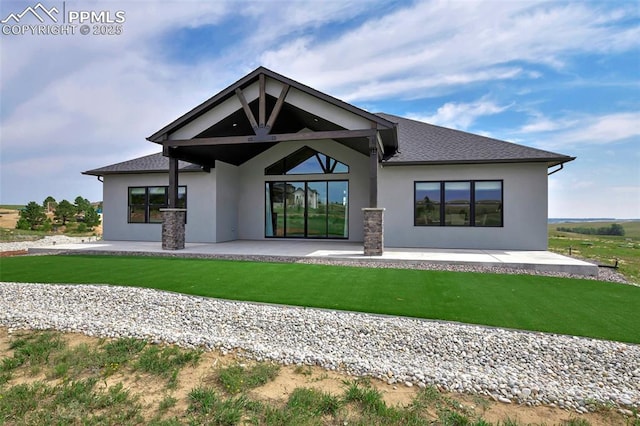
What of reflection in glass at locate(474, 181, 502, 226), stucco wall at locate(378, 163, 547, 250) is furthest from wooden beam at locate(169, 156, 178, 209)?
reflection in glass at locate(474, 181, 502, 226)

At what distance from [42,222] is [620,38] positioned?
30.8 m

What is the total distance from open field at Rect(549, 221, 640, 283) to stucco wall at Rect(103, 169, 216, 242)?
43.1 feet

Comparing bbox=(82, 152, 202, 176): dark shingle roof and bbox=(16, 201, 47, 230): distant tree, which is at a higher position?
bbox=(82, 152, 202, 176): dark shingle roof

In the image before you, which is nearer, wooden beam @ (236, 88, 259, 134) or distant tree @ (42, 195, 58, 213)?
wooden beam @ (236, 88, 259, 134)

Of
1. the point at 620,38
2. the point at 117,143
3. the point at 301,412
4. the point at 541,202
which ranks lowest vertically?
the point at 301,412

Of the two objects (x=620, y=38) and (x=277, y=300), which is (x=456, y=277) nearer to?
(x=277, y=300)

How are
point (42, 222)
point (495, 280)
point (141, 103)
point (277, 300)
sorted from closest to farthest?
point (277, 300) → point (495, 280) → point (141, 103) → point (42, 222)

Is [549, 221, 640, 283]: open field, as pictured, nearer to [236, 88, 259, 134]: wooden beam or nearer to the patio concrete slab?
the patio concrete slab

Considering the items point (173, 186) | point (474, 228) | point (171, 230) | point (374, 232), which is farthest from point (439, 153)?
point (171, 230)

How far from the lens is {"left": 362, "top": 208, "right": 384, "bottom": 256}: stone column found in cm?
917

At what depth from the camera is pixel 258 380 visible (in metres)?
2.91

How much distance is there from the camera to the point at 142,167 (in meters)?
13.4

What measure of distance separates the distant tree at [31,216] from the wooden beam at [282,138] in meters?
17.6

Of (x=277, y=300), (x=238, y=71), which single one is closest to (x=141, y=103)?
(x=238, y=71)
